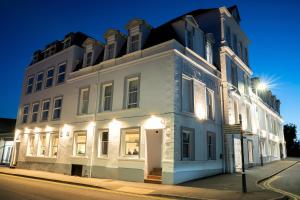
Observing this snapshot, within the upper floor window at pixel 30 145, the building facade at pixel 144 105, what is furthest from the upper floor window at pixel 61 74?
the upper floor window at pixel 30 145

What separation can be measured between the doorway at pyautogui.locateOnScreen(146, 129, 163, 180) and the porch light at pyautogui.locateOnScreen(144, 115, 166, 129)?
550 millimetres

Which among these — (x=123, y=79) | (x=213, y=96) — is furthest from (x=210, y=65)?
(x=123, y=79)

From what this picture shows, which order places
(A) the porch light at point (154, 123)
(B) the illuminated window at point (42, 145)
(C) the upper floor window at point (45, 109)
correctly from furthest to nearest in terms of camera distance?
1. (C) the upper floor window at point (45, 109)
2. (B) the illuminated window at point (42, 145)
3. (A) the porch light at point (154, 123)

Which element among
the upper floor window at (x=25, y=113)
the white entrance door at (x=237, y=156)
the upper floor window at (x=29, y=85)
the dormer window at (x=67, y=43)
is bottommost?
the white entrance door at (x=237, y=156)

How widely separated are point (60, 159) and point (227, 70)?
17.2m

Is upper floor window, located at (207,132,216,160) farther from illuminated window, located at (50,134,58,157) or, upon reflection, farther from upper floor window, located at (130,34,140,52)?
illuminated window, located at (50,134,58,157)

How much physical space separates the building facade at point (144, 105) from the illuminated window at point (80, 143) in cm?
9

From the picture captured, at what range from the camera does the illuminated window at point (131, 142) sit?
16.5 meters

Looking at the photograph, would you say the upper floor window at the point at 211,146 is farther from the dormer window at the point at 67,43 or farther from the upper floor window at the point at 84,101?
the dormer window at the point at 67,43

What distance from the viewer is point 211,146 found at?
18.5 meters

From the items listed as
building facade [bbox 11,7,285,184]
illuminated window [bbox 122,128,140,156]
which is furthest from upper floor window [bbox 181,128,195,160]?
illuminated window [bbox 122,128,140,156]

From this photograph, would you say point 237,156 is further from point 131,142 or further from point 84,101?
point 84,101

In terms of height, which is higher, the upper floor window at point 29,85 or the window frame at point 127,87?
the upper floor window at point 29,85

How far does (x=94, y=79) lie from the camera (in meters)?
20.7
